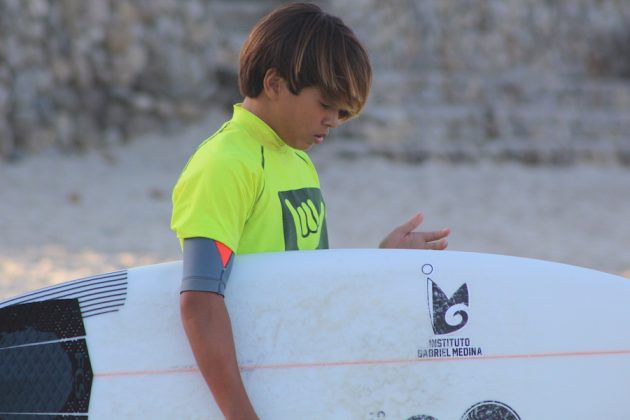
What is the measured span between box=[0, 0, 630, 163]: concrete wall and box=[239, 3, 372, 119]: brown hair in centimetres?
646

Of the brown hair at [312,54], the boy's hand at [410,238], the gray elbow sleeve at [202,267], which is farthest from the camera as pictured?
the boy's hand at [410,238]

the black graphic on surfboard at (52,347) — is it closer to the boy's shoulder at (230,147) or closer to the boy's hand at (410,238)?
the boy's shoulder at (230,147)

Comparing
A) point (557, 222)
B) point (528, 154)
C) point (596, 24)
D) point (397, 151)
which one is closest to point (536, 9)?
point (596, 24)

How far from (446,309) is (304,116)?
0.58 metres

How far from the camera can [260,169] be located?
6.06 ft

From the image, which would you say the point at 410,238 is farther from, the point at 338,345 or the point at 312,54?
the point at 312,54

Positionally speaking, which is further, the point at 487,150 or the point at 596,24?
the point at 596,24

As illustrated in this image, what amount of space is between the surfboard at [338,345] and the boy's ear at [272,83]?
0.37 m

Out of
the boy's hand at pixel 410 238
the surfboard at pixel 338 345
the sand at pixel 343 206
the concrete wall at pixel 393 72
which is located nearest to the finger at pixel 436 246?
the boy's hand at pixel 410 238

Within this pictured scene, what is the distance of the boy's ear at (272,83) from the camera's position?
6.09 feet

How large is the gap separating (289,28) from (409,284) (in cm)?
67

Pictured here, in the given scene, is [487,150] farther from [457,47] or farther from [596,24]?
[596,24]

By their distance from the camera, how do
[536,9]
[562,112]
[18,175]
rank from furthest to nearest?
[536,9] < [562,112] < [18,175]

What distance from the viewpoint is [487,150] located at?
981 cm
